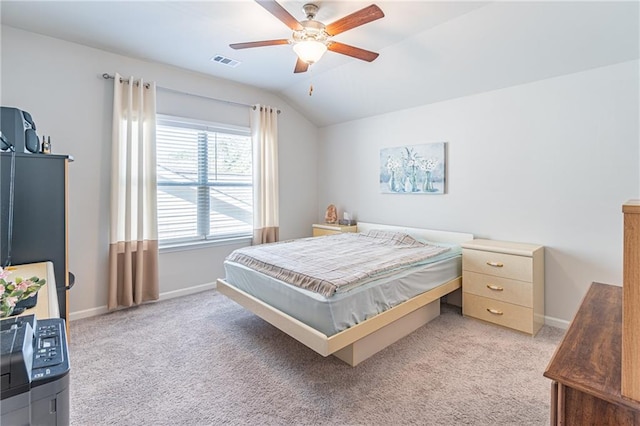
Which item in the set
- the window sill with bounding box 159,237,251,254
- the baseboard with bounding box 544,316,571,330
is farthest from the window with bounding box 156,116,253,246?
the baseboard with bounding box 544,316,571,330

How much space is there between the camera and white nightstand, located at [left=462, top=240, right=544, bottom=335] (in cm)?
276

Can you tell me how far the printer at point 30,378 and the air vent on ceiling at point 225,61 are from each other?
3312 millimetres

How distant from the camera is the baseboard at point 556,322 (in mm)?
2898

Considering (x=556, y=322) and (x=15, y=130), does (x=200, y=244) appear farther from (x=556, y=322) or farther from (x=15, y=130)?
(x=556, y=322)

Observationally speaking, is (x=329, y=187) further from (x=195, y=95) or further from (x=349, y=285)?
(x=349, y=285)

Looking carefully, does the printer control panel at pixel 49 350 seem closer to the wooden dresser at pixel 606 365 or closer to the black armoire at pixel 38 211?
the wooden dresser at pixel 606 365

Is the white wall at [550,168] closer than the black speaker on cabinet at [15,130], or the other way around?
the black speaker on cabinet at [15,130]

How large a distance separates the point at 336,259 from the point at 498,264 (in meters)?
1.55

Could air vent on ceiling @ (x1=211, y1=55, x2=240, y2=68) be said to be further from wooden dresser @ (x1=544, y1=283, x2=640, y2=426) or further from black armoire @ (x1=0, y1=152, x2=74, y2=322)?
wooden dresser @ (x1=544, y1=283, x2=640, y2=426)

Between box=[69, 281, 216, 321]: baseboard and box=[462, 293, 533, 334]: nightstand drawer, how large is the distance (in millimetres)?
3148

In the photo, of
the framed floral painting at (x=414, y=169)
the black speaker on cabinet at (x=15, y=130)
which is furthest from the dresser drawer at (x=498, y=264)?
the black speaker on cabinet at (x=15, y=130)

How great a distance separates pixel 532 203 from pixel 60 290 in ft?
13.5

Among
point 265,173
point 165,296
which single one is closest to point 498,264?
point 265,173

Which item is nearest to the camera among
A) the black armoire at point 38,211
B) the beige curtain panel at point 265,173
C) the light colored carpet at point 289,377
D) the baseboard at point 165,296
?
the light colored carpet at point 289,377
